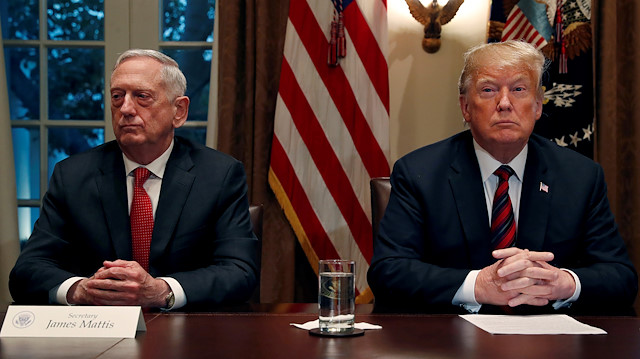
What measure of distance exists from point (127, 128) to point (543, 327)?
151 cm

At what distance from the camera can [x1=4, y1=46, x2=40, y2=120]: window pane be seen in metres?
4.20

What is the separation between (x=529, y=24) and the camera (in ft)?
11.7

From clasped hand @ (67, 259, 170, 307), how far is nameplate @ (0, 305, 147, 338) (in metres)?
0.35

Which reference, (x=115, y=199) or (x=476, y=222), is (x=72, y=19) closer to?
(x=115, y=199)

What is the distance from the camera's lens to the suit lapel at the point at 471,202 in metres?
2.27

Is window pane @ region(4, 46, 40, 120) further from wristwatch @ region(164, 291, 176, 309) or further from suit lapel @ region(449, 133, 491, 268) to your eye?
suit lapel @ region(449, 133, 491, 268)

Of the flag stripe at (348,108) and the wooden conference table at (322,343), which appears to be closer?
the wooden conference table at (322,343)

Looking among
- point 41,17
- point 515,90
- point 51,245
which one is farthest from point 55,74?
point 515,90

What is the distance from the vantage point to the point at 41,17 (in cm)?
412

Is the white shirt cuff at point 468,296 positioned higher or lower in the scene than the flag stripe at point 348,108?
lower

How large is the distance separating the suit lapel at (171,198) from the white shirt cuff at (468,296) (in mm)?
937

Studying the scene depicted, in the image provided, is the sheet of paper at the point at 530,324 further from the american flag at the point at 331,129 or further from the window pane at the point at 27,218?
the window pane at the point at 27,218

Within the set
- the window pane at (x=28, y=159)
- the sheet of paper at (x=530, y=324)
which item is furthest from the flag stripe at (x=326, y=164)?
the sheet of paper at (x=530, y=324)

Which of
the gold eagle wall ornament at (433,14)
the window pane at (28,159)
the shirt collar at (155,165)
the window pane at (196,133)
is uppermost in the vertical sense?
the gold eagle wall ornament at (433,14)
